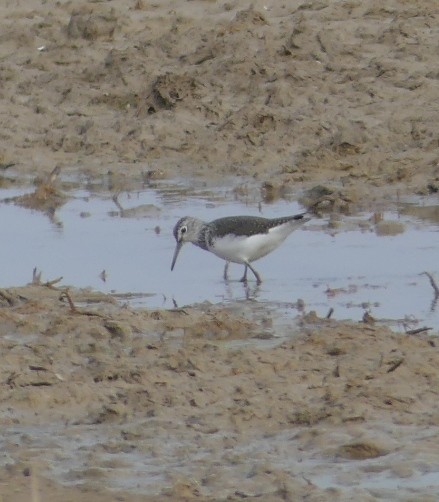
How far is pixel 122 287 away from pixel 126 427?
10.8 feet

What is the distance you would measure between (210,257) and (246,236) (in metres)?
1.64

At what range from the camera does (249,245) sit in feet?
36.1

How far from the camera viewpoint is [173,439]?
7141 millimetres

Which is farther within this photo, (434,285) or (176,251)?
(176,251)

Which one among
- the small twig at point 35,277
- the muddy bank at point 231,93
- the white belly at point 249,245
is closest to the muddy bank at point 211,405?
the small twig at point 35,277

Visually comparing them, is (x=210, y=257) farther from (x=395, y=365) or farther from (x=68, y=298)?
(x=395, y=365)

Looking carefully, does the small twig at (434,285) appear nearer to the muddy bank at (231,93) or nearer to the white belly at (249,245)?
the white belly at (249,245)

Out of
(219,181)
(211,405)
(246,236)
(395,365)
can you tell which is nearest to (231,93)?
(219,181)

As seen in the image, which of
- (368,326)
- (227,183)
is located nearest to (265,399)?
(368,326)

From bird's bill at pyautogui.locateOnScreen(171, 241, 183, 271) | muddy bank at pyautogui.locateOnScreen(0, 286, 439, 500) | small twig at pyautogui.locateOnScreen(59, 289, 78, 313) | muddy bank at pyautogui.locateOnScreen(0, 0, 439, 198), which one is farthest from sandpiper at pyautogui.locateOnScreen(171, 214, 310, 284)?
muddy bank at pyautogui.locateOnScreen(0, 0, 439, 198)

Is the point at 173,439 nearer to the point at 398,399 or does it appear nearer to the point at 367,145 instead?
the point at 398,399

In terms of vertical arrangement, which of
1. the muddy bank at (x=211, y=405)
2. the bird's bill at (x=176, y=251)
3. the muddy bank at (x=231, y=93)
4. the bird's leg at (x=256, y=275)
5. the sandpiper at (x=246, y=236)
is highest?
the muddy bank at (x=231, y=93)

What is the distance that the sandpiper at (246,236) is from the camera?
11.0 m

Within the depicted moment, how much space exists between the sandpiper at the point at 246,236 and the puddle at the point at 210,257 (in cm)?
19
